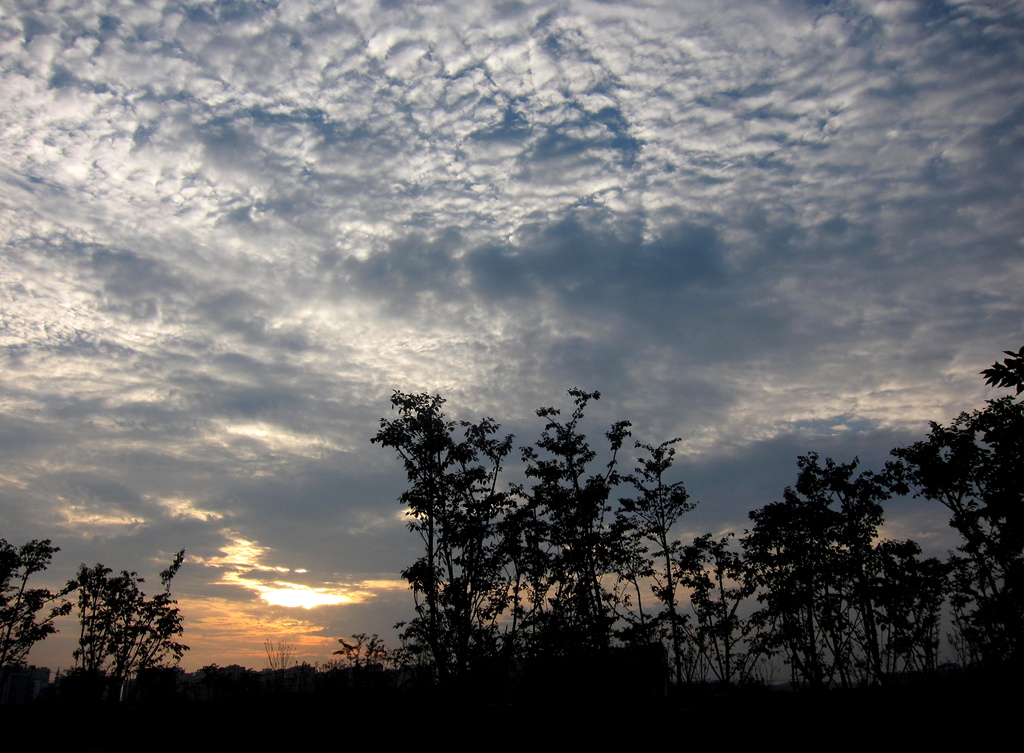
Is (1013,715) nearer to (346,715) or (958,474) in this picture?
(346,715)

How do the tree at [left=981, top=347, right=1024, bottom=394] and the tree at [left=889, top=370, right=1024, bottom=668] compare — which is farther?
the tree at [left=889, top=370, right=1024, bottom=668]

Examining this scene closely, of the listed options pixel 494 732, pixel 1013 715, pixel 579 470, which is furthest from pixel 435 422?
pixel 1013 715

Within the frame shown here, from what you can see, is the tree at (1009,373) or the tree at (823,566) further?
the tree at (823,566)

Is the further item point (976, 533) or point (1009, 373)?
point (976, 533)

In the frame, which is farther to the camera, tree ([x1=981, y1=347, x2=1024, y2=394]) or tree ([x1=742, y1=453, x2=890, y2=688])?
tree ([x1=742, y1=453, x2=890, y2=688])

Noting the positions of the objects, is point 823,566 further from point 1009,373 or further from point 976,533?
point 1009,373

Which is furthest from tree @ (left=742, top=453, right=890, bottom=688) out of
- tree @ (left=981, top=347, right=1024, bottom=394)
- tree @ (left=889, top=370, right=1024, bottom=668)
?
tree @ (left=981, top=347, right=1024, bottom=394)

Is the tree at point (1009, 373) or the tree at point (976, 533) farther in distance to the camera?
the tree at point (976, 533)

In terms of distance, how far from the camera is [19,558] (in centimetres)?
2336

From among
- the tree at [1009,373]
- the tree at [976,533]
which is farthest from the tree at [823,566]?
the tree at [1009,373]

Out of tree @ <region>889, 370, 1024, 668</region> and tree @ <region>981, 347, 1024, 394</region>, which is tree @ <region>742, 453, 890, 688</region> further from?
tree @ <region>981, 347, 1024, 394</region>

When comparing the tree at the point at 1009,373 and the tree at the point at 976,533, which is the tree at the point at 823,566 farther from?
the tree at the point at 1009,373

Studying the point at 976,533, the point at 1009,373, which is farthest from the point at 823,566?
the point at 1009,373

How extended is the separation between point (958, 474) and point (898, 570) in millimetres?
6097
